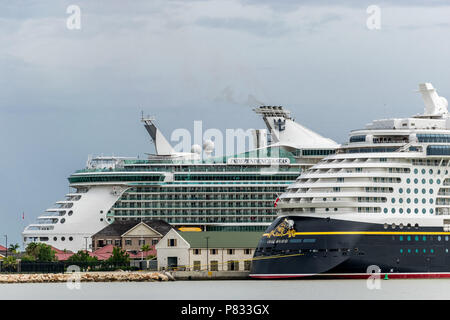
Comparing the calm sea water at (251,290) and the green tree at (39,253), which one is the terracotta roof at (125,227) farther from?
the calm sea water at (251,290)

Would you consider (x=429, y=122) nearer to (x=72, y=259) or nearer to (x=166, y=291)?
(x=166, y=291)

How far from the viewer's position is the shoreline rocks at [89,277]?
112500mm

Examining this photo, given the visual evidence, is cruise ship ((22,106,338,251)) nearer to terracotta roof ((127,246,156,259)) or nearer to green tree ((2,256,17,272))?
terracotta roof ((127,246,156,259))

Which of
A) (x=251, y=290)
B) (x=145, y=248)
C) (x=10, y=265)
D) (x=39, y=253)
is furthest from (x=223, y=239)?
(x=251, y=290)

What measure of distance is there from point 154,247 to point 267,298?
144ft

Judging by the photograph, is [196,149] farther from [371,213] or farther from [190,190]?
[371,213]

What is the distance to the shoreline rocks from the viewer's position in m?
112

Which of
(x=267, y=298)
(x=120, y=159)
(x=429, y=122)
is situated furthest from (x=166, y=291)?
(x=120, y=159)

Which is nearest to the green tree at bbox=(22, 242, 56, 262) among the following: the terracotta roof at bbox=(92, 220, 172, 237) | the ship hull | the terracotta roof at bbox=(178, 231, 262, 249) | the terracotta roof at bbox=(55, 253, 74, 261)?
the terracotta roof at bbox=(55, 253, 74, 261)

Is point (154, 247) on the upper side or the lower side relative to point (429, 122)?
lower

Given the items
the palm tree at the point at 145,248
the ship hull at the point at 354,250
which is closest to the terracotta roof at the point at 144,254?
the palm tree at the point at 145,248

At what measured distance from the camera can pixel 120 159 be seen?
139 m

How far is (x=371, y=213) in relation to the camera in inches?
3979

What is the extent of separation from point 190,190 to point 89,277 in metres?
24.4
